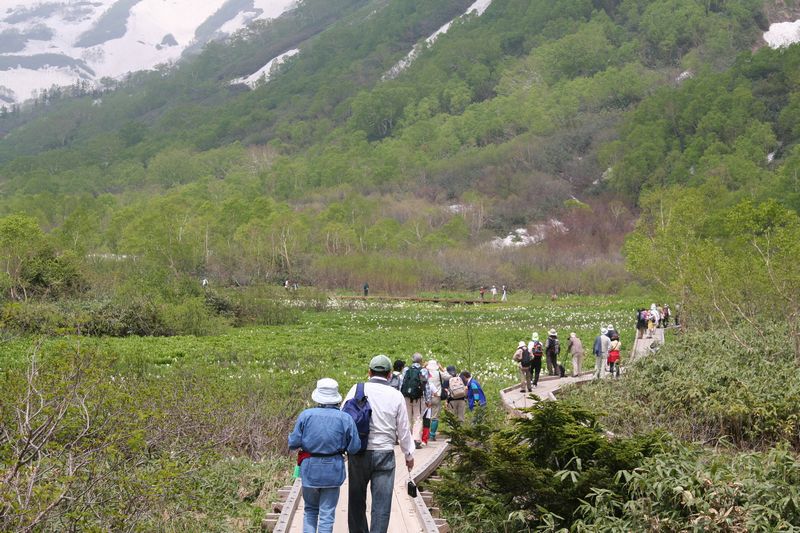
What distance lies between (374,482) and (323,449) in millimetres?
823

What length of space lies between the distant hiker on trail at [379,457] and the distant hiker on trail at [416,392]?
20.5 ft

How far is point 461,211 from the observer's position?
129 m

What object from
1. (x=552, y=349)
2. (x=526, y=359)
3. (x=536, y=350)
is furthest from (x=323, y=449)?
(x=552, y=349)

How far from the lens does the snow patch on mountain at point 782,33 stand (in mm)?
177875

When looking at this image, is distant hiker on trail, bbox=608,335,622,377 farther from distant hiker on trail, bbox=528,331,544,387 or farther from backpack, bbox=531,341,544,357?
backpack, bbox=531,341,544,357

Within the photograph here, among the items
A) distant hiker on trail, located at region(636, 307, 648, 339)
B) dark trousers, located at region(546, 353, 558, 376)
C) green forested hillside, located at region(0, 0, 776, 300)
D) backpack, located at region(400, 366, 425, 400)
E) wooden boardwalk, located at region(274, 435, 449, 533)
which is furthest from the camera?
green forested hillside, located at region(0, 0, 776, 300)

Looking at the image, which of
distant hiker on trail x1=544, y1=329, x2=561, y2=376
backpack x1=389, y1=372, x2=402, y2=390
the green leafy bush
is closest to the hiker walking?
distant hiker on trail x1=544, y1=329, x2=561, y2=376

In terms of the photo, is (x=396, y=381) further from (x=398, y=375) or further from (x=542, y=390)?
(x=542, y=390)

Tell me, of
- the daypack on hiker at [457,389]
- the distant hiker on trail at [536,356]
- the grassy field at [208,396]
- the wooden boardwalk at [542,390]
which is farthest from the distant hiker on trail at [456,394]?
the distant hiker on trail at [536,356]

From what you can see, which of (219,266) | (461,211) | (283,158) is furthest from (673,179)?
(283,158)

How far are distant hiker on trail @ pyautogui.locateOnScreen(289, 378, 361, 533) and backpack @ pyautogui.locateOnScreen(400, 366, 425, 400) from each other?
676cm

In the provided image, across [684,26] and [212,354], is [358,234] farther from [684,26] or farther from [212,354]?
[684,26]

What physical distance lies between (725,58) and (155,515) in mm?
180282

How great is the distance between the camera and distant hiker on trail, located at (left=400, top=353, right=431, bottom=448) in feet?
53.2
